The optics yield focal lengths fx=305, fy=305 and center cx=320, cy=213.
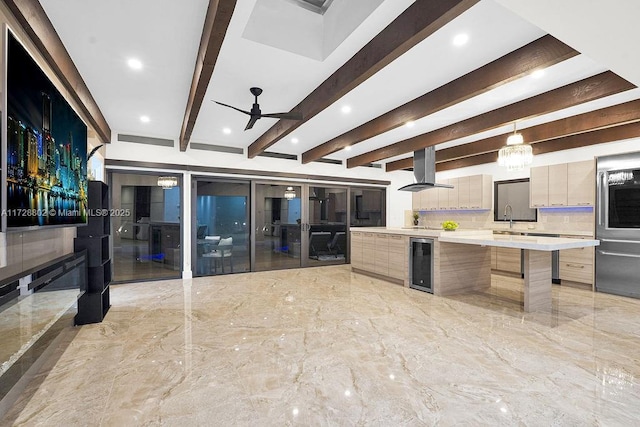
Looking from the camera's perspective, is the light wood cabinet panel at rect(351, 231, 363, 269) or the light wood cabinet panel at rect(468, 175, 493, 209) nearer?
the light wood cabinet panel at rect(351, 231, 363, 269)

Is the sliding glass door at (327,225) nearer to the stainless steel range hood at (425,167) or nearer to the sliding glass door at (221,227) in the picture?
the sliding glass door at (221,227)

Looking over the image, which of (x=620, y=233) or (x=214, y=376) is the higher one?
(x=620, y=233)

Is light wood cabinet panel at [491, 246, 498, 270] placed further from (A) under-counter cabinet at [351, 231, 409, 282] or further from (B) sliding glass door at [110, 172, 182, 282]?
(B) sliding glass door at [110, 172, 182, 282]

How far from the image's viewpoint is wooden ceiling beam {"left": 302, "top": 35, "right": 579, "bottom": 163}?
2357 millimetres

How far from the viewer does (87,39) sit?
2.43 m

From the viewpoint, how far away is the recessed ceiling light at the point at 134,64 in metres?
2.76

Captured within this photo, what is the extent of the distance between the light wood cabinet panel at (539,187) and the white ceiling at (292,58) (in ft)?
5.07

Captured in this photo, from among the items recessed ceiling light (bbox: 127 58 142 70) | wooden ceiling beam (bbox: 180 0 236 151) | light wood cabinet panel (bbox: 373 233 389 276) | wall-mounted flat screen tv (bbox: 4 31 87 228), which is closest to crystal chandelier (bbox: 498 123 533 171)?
light wood cabinet panel (bbox: 373 233 389 276)

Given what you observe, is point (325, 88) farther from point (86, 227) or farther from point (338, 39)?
point (86, 227)

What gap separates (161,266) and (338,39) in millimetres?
4890

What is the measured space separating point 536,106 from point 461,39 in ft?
5.57

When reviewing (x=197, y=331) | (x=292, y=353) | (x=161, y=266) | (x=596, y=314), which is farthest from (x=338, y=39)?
(x=161, y=266)

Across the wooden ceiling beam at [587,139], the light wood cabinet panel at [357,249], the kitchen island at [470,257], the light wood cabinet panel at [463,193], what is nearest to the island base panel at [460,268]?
the kitchen island at [470,257]

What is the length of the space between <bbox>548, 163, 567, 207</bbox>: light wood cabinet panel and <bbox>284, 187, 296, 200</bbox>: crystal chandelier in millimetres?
4778
